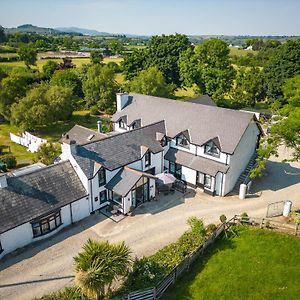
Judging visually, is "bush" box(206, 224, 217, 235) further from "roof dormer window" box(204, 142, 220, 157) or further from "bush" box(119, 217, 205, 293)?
"roof dormer window" box(204, 142, 220, 157)

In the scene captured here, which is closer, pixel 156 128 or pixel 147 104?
pixel 156 128

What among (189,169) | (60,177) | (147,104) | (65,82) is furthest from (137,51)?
(60,177)

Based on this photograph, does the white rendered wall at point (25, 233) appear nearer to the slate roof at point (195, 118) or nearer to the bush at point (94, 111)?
the slate roof at point (195, 118)

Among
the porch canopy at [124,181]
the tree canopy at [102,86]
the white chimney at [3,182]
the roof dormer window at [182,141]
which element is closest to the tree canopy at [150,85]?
the tree canopy at [102,86]

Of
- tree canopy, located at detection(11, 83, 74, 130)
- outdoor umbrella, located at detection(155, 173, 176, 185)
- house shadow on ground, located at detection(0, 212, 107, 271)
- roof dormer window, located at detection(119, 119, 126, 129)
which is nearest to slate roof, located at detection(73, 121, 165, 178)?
outdoor umbrella, located at detection(155, 173, 176, 185)

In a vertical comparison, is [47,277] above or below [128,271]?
below

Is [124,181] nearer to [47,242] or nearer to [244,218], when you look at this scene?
[47,242]

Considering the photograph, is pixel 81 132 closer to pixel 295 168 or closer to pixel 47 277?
pixel 47 277
